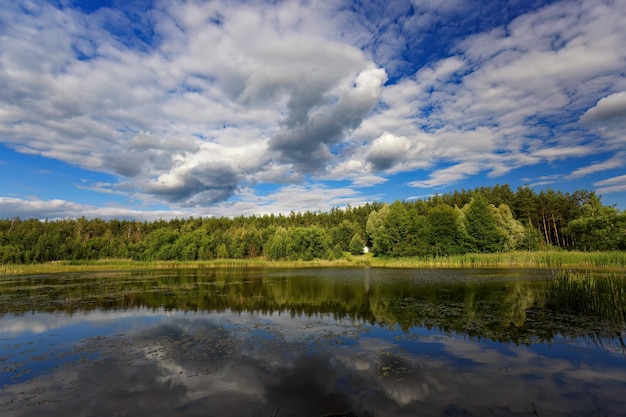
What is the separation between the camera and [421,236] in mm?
73750

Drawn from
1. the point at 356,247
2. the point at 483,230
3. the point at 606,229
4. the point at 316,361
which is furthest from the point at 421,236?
the point at 316,361

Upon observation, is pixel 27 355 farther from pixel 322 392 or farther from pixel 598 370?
pixel 598 370

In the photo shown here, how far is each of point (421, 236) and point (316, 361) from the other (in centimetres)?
6769

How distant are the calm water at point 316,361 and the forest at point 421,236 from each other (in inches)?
1871

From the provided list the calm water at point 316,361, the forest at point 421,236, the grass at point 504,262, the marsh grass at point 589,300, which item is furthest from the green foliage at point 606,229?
the calm water at point 316,361

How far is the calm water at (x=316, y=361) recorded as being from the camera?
7.71 meters

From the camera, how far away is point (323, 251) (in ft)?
284

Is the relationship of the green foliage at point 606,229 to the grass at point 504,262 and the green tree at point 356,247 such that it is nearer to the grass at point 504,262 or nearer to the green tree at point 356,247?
the grass at point 504,262

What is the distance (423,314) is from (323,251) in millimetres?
69562

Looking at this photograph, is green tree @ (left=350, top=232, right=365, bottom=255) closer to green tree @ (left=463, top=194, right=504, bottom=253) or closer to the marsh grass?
green tree @ (left=463, top=194, right=504, bottom=253)

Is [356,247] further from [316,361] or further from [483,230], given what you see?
[316,361]

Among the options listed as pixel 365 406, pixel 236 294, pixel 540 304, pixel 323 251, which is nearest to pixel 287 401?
pixel 365 406

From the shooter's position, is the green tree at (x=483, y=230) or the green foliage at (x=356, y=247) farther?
the green foliage at (x=356, y=247)

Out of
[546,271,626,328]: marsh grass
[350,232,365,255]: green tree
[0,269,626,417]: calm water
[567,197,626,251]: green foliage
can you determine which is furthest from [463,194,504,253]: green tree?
[0,269,626,417]: calm water
